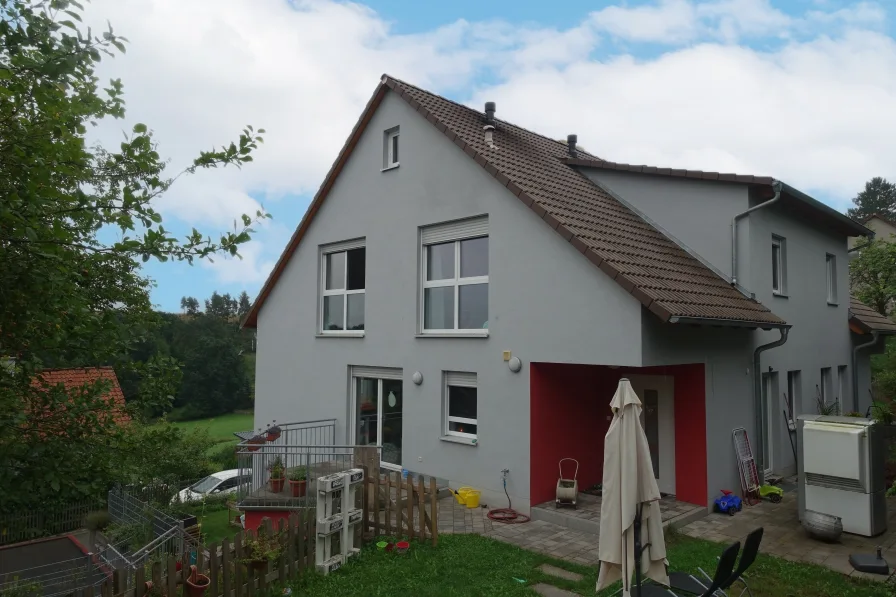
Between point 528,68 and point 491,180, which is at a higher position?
point 528,68

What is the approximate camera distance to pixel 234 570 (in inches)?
243

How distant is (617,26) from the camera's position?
9.28m

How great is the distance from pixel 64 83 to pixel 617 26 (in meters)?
7.84

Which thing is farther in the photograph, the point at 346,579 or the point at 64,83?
the point at 346,579

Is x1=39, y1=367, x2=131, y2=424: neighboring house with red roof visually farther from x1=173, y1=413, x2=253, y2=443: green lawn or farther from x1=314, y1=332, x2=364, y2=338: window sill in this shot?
x1=173, y1=413, x2=253, y2=443: green lawn

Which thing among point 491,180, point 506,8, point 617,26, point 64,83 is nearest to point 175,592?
point 64,83

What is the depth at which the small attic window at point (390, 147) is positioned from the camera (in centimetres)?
1282

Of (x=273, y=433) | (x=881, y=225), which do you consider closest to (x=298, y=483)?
(x=273, y=433)

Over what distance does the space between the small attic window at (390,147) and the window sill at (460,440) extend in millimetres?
5738

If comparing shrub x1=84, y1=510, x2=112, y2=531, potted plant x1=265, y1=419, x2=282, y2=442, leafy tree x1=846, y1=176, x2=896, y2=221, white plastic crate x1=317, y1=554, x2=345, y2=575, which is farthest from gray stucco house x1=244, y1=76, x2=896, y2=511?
leafy tree x1=846, y1=176, x2=896, y2=221

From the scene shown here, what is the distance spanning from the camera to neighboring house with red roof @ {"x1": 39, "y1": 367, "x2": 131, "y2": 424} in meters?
4.36

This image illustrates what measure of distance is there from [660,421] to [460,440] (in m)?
3.46

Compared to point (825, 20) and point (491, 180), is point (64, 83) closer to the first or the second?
point (491, 180)

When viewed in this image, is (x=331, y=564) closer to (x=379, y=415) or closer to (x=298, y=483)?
(x=298, y=483)
